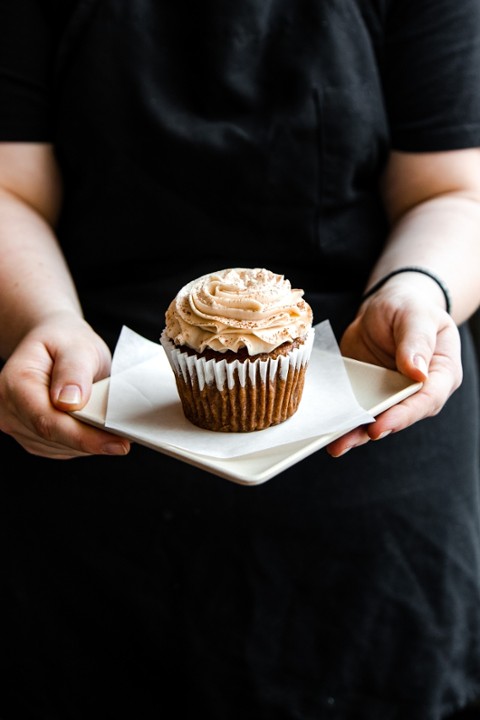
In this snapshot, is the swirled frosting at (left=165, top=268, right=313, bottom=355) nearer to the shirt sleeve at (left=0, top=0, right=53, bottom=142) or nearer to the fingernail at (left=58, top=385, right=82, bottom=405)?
the fingernail at (left=58, top=385, right=82, bottom=405)

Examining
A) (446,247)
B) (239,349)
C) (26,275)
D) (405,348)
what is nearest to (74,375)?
(239,349)

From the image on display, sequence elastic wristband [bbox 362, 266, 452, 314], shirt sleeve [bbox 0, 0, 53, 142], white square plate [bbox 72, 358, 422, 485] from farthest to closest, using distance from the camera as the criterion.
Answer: shirt sleeve [bbox 0, 0, 53, 142] → elastic wristband [bbox 362, 266, 452, 314] → white square plate [bbox 72, 358, 422, 485]

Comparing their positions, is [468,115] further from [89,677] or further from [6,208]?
[89,677]

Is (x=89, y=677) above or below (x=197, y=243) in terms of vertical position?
Answer: below

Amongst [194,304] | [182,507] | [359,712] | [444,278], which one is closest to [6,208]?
A: [194,304]

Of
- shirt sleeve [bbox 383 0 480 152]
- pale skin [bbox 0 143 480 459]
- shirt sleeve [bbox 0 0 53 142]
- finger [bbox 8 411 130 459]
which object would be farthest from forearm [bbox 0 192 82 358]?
shirt sleeve [bbox 383 0 480 152]

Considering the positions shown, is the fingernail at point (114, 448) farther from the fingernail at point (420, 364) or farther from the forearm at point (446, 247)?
the forearm at point (446, 247)

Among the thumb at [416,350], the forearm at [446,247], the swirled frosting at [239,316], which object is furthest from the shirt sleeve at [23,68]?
the thumb at [416,350]
